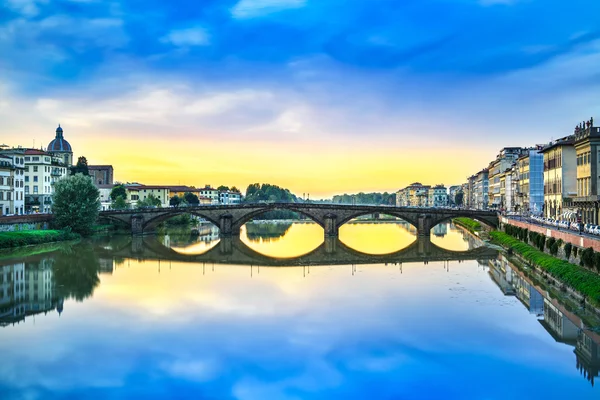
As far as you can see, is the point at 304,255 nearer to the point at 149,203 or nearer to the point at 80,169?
the point at 80,169

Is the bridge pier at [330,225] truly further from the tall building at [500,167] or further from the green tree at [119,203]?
the green tree at [119,203]

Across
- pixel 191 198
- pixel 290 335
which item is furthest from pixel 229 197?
pixel 290 335

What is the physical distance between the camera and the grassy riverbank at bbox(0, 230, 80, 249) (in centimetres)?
3969

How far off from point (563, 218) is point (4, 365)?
120 feet

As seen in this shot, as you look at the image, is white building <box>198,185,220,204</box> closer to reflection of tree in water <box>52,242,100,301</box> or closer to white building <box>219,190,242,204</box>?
white building <box>219,190,242,204</box>

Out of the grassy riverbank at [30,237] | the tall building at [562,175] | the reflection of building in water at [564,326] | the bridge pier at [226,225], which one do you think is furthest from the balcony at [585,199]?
the grassy riverbank at [30,237]

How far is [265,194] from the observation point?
493 feet

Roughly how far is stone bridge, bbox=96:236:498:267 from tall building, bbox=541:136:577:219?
19.3 ft

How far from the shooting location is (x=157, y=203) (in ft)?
293

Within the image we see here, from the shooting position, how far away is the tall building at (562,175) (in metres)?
39.4

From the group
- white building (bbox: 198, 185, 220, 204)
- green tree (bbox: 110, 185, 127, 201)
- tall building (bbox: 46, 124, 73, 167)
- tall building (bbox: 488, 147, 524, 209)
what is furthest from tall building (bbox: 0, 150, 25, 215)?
white building (bbox: 198, 185, 220, 204)

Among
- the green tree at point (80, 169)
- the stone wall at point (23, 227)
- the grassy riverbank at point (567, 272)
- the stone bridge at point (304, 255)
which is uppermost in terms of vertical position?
the green tree at point (80, 169)

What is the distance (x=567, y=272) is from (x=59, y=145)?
82.1 meters

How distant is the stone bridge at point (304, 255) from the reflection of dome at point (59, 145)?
147 ft
